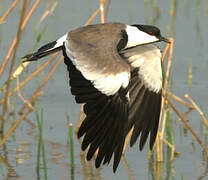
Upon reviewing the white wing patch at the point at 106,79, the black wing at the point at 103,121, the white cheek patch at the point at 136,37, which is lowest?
the black wing at the point at 103,121

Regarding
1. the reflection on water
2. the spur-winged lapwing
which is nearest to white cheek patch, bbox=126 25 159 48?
the spur-winged lapwing

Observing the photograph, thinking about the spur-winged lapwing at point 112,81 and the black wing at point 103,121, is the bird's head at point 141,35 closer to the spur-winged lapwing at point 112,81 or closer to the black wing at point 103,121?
the spur-winged lapwing at point 112,81

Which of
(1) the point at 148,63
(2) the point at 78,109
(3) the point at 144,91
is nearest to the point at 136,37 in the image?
(1) the point at 148,63

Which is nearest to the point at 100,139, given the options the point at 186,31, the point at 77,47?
the point at 77,47

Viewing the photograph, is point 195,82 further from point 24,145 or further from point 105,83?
point 105,83

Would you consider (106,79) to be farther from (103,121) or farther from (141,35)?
(141,35)

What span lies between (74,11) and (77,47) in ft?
16.9

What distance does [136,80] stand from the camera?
20.7 ft

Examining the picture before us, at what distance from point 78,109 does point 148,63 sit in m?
1.73

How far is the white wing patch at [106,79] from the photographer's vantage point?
17.3 feet

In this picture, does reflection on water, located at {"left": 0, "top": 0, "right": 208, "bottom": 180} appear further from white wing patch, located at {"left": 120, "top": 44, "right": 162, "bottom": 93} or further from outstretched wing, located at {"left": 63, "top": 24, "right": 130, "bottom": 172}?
white wing patch, located at {"left": 120, "top": 44, "right": 162, "bottom": 93}

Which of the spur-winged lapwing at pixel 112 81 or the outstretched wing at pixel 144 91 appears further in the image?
the outstretched wing at pixel 144 91

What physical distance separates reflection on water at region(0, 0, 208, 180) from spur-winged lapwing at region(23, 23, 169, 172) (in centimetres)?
23

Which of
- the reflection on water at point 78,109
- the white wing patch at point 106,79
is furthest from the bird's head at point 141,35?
the white wing patch at point 106,79
